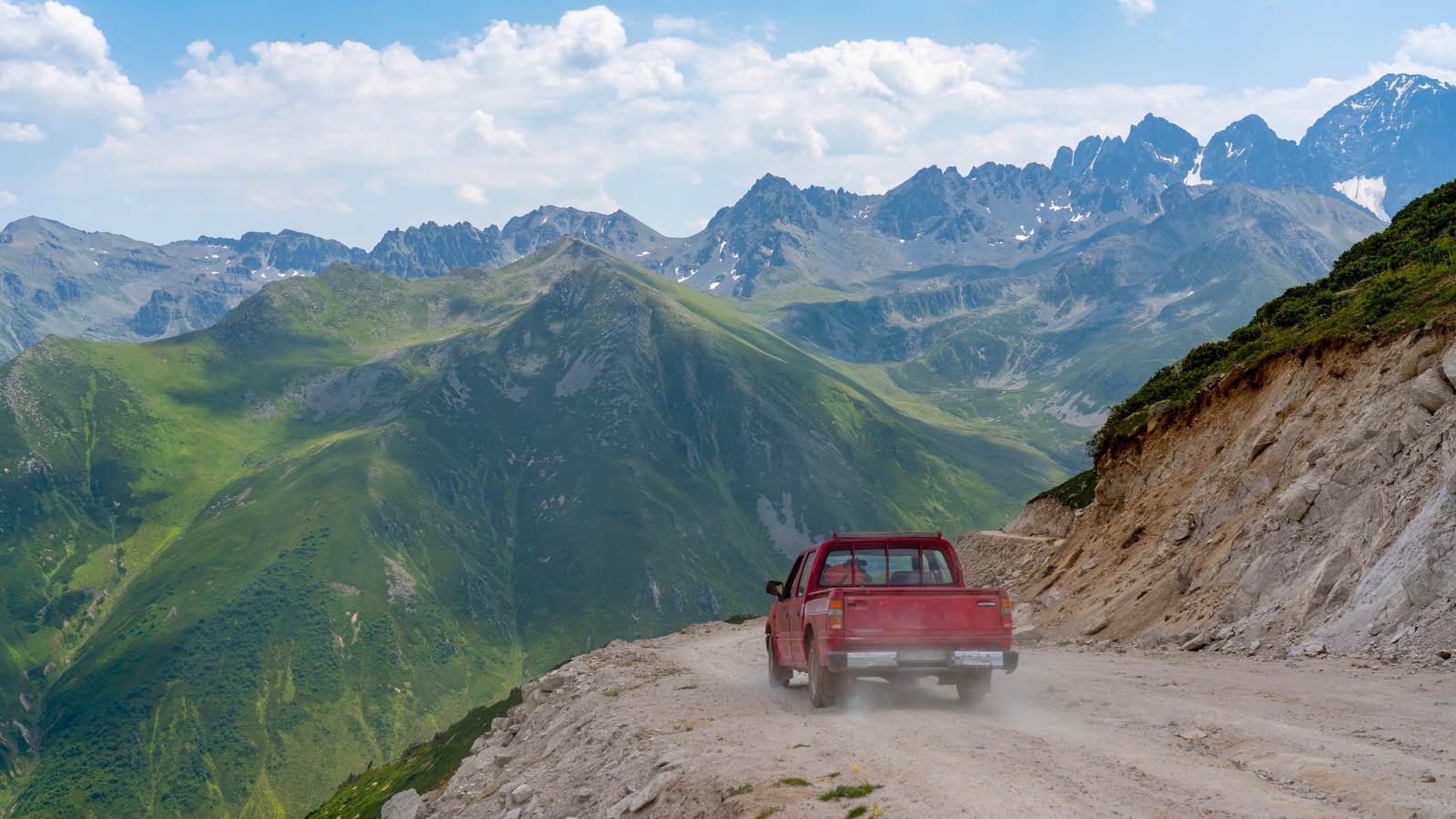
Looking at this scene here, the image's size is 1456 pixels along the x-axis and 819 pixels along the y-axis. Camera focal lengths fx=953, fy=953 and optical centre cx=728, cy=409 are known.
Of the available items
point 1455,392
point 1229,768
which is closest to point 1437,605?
point 1455,392

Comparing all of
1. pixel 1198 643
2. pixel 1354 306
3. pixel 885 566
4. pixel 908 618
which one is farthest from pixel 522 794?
pixel 1354 306

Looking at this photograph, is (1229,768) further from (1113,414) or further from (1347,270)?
(1113,414)

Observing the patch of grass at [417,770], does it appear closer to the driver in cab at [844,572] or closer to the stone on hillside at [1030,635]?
the stone on hillside at [1030,635]

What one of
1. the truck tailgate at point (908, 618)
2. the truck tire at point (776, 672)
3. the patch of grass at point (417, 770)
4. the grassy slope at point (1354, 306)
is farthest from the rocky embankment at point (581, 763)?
the patch of grass at point (417, 770)

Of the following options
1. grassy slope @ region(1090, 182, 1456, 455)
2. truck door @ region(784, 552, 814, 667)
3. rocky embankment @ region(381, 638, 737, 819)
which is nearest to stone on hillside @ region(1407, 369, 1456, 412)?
grassy slope @ region(1090, 182, 1456, 455)

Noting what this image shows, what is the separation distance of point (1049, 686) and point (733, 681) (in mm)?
8410

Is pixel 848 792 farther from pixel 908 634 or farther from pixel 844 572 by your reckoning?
pixel 844 572

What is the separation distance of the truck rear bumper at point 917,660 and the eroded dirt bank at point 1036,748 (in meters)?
0.86

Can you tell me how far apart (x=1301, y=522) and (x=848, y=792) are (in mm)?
17703

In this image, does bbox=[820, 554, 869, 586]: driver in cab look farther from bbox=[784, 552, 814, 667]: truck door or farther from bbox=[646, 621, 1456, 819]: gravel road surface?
bbox=[646, 621, 1456, 819]: gravel road surface

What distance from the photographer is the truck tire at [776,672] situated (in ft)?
73.2

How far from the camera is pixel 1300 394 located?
27781 millimetres

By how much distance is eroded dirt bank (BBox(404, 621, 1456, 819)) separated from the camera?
10688 millimetres

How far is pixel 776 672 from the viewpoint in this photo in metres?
22.7
